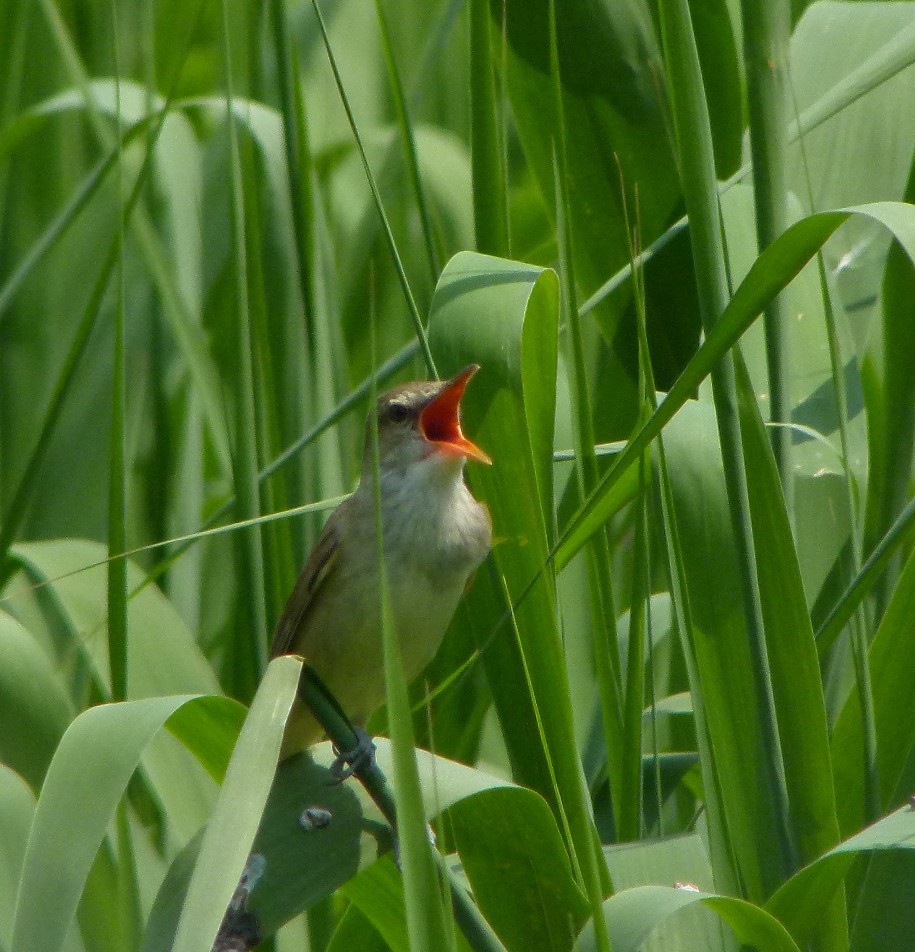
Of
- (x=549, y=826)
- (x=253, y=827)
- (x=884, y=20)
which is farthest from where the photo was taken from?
(x=884, y=20)

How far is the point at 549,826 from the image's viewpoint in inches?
56.1

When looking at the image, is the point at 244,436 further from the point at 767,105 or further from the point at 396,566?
the point at 767,105

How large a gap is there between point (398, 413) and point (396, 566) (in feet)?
1.21

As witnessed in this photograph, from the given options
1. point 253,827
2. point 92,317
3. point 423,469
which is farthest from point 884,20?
point 253,827

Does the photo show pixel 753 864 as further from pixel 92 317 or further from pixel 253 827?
pixel 92 317

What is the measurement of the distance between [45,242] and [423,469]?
734 millimetres

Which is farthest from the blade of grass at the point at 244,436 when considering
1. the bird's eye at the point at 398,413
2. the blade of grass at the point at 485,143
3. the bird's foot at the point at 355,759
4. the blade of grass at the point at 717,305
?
the bird's eye at the point at 398,413

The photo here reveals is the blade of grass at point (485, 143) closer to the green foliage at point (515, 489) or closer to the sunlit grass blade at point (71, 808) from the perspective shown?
the green foliage at point (515, 489)

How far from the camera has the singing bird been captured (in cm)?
202

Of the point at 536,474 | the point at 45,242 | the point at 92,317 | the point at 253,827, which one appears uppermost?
the point at 45,242

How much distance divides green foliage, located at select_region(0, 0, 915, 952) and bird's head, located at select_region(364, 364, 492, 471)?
83 millimetres

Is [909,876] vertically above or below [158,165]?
below

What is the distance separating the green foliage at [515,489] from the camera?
54.2 inches

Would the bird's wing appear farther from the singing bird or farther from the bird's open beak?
the bird's open beak
